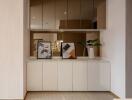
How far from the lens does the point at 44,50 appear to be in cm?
657

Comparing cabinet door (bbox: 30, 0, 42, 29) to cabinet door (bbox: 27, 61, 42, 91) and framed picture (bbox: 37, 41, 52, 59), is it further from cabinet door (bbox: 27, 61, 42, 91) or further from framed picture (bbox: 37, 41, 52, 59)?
cabinet door (bbox: 27, 61, 42, 91)

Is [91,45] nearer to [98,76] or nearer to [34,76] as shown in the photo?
[98,76]

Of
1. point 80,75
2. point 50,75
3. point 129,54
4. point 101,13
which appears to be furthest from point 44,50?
point 129,54

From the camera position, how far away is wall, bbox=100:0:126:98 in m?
5.18

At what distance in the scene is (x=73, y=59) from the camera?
21.1 feet

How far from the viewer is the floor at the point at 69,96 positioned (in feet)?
18.2

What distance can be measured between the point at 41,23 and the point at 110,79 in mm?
2169

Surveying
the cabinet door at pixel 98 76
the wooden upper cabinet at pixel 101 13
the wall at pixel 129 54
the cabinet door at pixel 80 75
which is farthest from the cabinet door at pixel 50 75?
the wall at pixel 129 54

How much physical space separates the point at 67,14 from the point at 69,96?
2.08 meters

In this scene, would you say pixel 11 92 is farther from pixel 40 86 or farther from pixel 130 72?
pixel 130 72

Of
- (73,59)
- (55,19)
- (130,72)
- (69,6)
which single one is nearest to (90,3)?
(69,6)

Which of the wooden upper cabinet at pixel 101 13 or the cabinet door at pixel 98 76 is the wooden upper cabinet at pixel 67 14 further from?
the cabinet door at pixel 98 76

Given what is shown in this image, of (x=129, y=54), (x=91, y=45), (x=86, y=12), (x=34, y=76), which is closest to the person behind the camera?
(x=129, y=54)

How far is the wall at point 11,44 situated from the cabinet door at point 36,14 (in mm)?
1176
